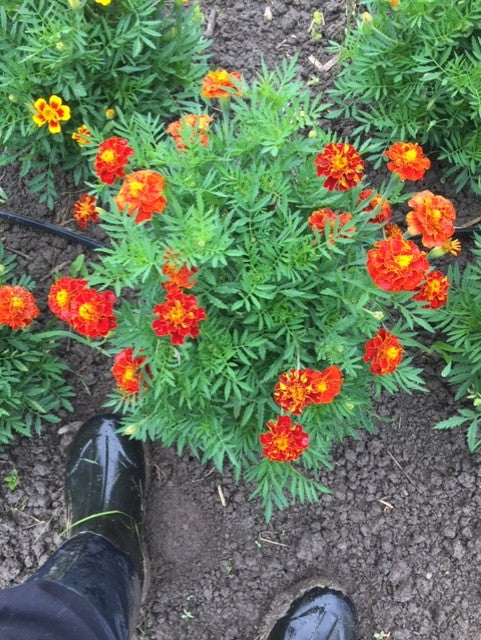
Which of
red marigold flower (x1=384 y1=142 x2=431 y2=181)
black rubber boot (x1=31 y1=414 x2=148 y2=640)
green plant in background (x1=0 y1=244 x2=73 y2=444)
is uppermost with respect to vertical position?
red marigold flower (x1=384 y1=142 x2=431 y2=181)

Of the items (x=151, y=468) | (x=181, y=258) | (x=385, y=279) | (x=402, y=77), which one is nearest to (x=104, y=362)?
(x=151, y=468)

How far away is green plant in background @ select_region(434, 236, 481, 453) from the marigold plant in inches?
14.8

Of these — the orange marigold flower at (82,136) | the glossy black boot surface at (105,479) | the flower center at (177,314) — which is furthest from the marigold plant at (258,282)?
the glossy black boot surface at (105,479)

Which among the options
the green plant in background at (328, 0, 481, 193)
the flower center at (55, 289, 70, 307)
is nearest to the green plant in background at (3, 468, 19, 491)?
the flower center at (55, 289, 70, 307)

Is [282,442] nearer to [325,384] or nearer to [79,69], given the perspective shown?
[325,384]

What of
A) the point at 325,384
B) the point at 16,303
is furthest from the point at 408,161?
the point at 16,303

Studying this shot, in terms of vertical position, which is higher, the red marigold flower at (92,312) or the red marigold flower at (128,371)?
the red marigold flower at (92,312)

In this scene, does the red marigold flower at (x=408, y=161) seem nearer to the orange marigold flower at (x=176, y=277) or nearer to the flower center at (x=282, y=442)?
the orange marigold flower at (x=176, y=277)

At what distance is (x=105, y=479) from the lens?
7.84 ft

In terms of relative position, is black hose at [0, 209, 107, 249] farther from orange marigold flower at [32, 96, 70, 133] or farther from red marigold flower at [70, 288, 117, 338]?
red marigold flower at [70, 288, 117, 338]

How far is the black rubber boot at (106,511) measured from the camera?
2098 millimetres

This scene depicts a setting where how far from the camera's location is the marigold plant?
1.56 m

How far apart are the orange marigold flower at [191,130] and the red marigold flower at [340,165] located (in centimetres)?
33

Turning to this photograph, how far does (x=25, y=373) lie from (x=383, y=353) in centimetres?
133
